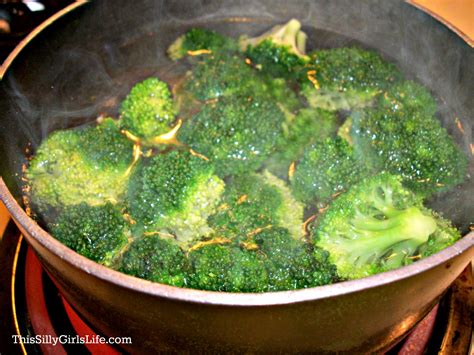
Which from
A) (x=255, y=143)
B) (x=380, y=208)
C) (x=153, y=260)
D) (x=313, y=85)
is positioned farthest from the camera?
(x=313, y=85)

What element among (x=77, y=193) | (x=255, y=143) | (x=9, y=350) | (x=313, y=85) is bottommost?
(x=9, y=350)

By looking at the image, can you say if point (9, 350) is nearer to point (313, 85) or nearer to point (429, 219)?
point (429, 219)

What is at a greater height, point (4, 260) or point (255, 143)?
point (255, 143)

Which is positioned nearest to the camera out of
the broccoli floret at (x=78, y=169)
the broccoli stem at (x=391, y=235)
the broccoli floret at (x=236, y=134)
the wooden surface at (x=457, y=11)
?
the broccoli stem at (x=391, y=235)

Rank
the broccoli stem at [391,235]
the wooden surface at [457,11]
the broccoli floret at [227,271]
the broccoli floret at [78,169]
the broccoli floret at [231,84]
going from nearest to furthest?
the broccoli floret at [227,271] < the broccoli stem at [391,235] < the broccoli floret at [78,169] < the broccoli floret at [231,84] < the wooden surface at [457,11]

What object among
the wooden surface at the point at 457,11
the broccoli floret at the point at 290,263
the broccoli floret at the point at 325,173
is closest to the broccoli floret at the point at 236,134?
the broccoli floret at the point at 325,173

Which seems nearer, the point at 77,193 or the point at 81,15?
the point at 77,193

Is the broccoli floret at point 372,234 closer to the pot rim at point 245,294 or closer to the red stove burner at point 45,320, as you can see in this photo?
the pot rim at point 245,294

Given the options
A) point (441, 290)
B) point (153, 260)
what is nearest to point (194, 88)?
point (153, 260)
